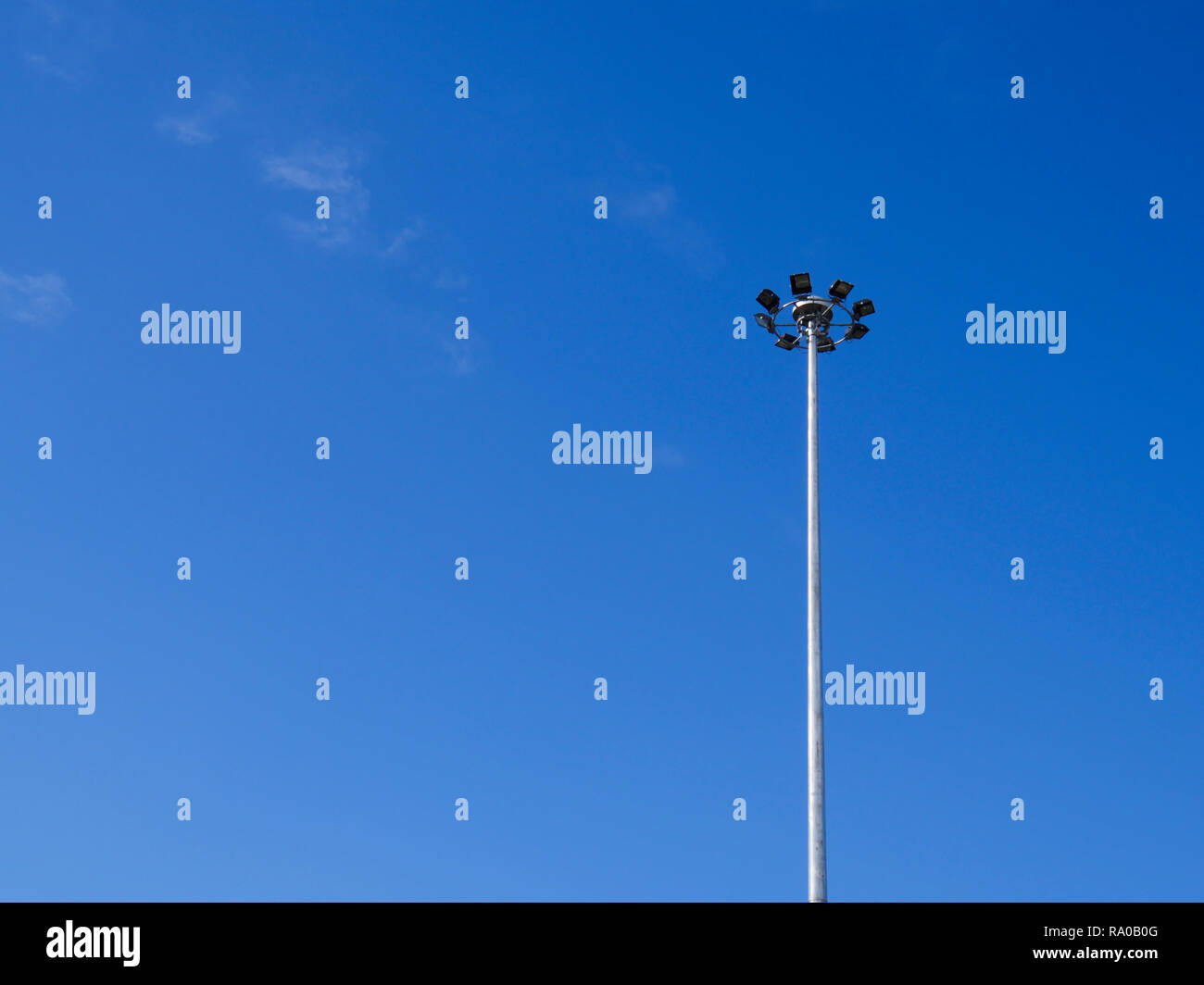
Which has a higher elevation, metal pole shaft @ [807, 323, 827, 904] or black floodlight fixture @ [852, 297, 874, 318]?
black floodlight fixture @ [852, 297, 874, 318]

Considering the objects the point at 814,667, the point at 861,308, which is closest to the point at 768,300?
the point at 861,308

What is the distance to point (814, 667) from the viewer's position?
21.9m

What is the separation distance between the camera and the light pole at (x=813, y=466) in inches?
819

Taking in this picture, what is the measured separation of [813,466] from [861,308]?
315cm

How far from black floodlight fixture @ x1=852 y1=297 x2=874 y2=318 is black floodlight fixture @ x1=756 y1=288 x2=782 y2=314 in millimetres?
1397

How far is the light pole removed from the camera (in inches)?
819

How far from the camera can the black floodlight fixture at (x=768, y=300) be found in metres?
24.0

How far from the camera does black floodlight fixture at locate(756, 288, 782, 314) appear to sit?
24.0 meters

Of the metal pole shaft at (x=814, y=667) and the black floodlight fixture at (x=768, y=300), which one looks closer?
the metal pole shaft at (x=814, y=667)

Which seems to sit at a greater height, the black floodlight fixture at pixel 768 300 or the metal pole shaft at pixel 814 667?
the black floodlight fixture at pixel 768 300

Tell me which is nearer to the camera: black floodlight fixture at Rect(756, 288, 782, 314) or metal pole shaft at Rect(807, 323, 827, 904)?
metal pole shaft at Rect(807, 323, 827, 904)
